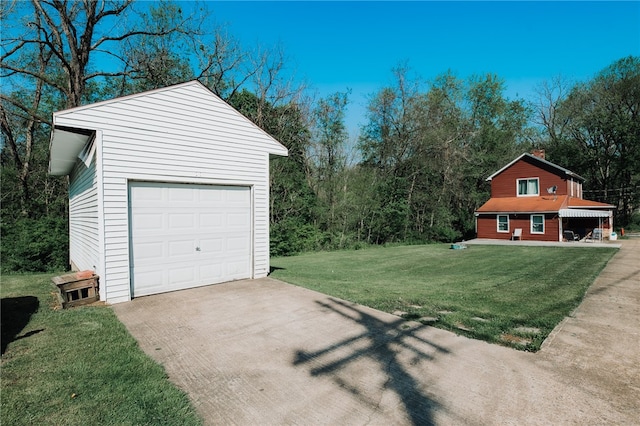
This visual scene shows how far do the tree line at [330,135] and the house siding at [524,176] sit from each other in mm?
2337

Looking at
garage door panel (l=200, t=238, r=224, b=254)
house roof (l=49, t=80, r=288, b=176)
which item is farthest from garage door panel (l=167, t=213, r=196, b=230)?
house roof (l=49, t=80, r=288, b=176)

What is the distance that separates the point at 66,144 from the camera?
6703mm

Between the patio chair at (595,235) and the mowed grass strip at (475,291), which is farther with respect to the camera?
the patio chair at (595,235)

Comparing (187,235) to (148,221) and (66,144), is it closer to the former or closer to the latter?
(148,221)

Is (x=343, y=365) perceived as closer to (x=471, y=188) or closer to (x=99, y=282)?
(x=99, y=282)

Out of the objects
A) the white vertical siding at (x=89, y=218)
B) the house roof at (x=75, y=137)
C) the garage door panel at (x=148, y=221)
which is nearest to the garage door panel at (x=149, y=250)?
the garage door panel at (x=148, y=221)

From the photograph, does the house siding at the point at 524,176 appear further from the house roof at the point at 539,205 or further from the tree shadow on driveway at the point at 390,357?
the tree shadow on driveway at the point at 390,357

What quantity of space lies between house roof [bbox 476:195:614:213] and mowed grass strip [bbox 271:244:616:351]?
10.7 meters

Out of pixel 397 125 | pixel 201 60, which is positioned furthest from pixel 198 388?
pixel 397 125

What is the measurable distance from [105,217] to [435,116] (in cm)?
2343

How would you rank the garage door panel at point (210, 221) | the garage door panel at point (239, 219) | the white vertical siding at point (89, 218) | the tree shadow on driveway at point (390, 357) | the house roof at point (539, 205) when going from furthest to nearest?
the house roof at point (539, 205) → the garage door panel at point (239, 219) → the garage door panel at point (210, 221) → the white vertical siding at point (89, 218) → the tree shadow on driveway at point (390, 357)

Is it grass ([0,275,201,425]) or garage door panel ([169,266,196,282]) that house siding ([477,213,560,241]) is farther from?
grass ([0,275,201,425])

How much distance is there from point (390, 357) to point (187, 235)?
476cm

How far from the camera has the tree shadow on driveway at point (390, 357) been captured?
8.75 feet
